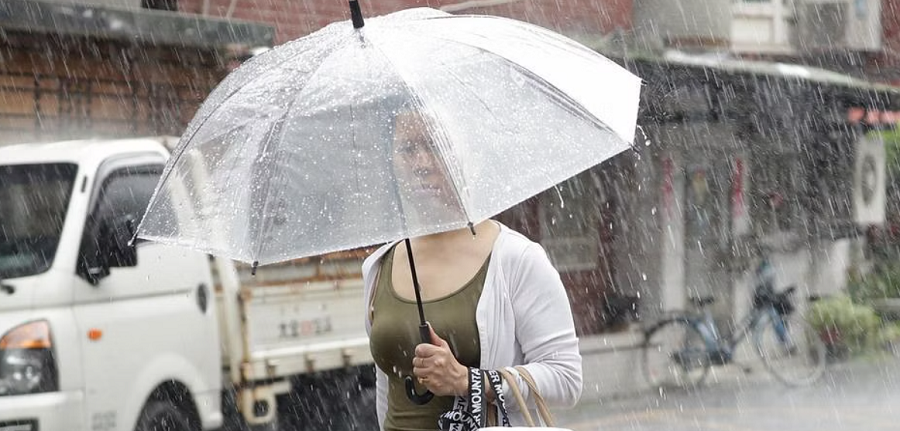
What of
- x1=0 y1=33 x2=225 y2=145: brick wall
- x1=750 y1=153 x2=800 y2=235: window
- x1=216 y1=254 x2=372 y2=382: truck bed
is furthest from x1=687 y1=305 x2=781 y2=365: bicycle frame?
x1=0 y1=33 x2=225 y2=145: brick wall

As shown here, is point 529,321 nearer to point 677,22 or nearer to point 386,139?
point 386,139

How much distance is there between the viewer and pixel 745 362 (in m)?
15.2

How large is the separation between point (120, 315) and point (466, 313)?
461 centimetres

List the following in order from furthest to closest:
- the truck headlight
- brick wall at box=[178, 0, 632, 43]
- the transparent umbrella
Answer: brick wall at box=[178, 0, 632, 43] → the truck headlight → the transparent umbrella

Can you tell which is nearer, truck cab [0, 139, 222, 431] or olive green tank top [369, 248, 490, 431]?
olive green tank top [369, 248, 490, 431]

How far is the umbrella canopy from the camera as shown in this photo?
3289 mm

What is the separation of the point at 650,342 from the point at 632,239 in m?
3.98

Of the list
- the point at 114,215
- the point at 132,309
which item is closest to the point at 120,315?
the point at 132,309

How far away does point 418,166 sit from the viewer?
3.32 metres

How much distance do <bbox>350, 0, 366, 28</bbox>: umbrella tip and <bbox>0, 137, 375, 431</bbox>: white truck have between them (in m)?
4.10

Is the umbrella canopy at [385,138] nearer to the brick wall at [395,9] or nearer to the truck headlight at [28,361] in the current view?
the truck headlight at [28,361]

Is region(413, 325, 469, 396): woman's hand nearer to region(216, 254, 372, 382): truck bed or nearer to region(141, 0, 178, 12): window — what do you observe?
region(216, 254, 372, 382): truck bed

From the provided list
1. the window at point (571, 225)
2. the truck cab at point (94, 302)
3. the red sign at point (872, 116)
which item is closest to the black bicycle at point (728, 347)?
the window at point (571, 225)

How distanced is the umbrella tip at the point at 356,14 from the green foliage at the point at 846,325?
45.1 feet
